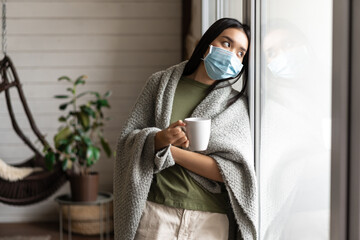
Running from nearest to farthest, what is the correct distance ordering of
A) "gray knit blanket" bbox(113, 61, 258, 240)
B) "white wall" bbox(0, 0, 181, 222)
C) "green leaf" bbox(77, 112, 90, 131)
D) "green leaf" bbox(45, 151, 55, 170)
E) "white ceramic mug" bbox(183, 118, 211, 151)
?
"white ceramic mug" bbox(183, 118, 211, 151), "gray knit blanket" bbox(113, 61, 258, 240), "green leaf" bbox(45, 151, 55, 170), "green leaf" bbox(77, 112, 90, 131), "white wall" bbox(0, 0, 181, 222)

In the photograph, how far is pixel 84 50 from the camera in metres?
3.59

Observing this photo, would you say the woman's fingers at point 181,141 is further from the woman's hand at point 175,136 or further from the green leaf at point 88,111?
the green leaf at point 88,111

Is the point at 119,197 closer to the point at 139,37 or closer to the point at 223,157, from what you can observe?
the point at 223,157

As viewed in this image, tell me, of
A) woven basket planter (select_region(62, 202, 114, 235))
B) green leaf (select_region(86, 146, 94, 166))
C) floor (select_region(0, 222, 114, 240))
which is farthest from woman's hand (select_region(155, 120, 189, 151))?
floor (select_region(0, 222, 114, 240))

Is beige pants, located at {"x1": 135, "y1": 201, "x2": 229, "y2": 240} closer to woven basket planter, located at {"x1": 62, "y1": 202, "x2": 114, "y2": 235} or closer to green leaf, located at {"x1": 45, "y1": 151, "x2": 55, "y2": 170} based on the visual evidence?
green leaf, located at {"x1": 45, "y1": 151, "x2": 55, "y2": 170}

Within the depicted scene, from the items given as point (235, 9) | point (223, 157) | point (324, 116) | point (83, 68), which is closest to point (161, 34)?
point (83, 68)

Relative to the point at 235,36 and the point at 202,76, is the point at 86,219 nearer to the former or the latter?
the point at 202,76

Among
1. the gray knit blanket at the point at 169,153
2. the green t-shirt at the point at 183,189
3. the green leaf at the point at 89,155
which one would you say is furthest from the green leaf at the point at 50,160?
the green t-shirt at the point at 183,189

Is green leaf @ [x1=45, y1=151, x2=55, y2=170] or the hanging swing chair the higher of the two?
green leaf @ [x1=45, y1=151, x2=55, y2=170]

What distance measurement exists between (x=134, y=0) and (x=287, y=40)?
247 centimetres

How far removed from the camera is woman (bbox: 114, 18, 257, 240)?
Result: 1.30 metres

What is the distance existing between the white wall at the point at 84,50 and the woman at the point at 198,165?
7.23ft

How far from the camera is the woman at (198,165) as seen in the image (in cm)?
130

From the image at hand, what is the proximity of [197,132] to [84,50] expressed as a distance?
2590 millimetres
